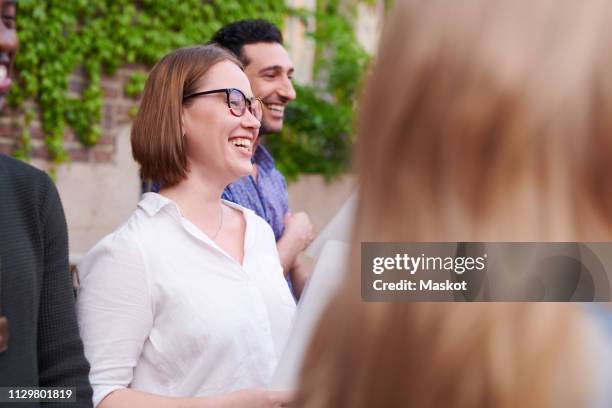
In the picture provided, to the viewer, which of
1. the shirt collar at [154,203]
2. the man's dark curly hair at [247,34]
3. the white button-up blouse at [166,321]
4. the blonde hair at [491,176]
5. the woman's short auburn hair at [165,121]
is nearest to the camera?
the blonde hair at [491,176]

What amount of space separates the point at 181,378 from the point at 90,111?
Result: 384cm

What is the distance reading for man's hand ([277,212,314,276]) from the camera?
8.97 feet

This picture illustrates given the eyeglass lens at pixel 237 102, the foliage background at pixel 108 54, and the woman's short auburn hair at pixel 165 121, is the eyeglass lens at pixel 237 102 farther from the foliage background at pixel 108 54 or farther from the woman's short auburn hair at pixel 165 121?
the foliage background at pixel 108 54

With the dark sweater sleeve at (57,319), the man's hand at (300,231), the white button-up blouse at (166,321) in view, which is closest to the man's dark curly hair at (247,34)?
the man's hand at (300,231)

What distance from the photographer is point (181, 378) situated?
2.08 m

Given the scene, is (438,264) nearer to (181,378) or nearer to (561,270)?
(561,270)

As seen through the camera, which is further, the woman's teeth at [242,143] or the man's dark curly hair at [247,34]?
the man's dark curly hair at [247,34]

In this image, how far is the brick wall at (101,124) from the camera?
5262 mm

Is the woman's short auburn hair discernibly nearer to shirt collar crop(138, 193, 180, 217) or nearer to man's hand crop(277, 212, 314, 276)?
A: shirt collar crop(138, 193, 180, 217)

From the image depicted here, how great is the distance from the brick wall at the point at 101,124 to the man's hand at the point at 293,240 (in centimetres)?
296

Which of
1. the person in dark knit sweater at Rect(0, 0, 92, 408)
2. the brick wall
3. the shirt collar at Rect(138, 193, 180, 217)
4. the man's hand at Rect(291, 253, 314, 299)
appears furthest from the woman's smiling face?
the brick wall

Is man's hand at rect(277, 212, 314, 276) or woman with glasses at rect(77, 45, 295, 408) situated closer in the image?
woman with glasses at rect(77, 45, 295, 408)

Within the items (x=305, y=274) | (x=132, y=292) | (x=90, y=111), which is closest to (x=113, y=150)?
(x=90, y=111)

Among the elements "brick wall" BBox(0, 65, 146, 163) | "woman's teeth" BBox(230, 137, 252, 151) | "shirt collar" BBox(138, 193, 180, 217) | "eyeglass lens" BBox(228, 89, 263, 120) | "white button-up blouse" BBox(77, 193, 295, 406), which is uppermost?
"brick wall" BBox(0, 65, 146, 163)
